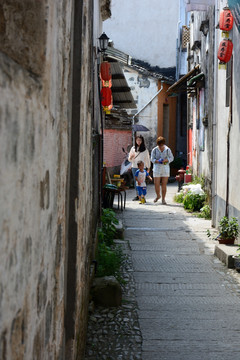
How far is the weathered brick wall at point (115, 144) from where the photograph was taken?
19889 mm

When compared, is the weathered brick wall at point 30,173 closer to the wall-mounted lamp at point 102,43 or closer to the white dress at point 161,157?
the wall-mounted lamp at point 102,43

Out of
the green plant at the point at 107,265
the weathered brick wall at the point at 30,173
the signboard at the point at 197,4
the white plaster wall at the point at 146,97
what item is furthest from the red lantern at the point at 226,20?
the white plaster wall at the point at 146,97

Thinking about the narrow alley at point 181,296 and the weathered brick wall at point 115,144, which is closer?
the narrow alley at point 181,296

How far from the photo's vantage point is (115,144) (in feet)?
68.2

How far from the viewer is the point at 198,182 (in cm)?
1462

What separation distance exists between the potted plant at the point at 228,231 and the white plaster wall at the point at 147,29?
777 inches

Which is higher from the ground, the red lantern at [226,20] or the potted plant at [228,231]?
the red lantern at [226,20]

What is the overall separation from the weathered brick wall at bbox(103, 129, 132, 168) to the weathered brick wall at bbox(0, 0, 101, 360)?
17249 mm

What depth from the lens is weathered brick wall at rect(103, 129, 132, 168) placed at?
19889mm

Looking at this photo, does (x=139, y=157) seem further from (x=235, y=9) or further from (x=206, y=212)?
(x=235, y=9)

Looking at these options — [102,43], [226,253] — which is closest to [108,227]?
[226,253]

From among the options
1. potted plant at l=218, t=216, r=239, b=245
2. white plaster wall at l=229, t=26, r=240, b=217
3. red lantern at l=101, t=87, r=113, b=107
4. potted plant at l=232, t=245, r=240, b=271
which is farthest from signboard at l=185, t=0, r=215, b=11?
potted plant at l=232, t=245, r=240, b=271

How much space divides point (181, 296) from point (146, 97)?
17.9 meters

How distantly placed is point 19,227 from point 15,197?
96 millimetres
